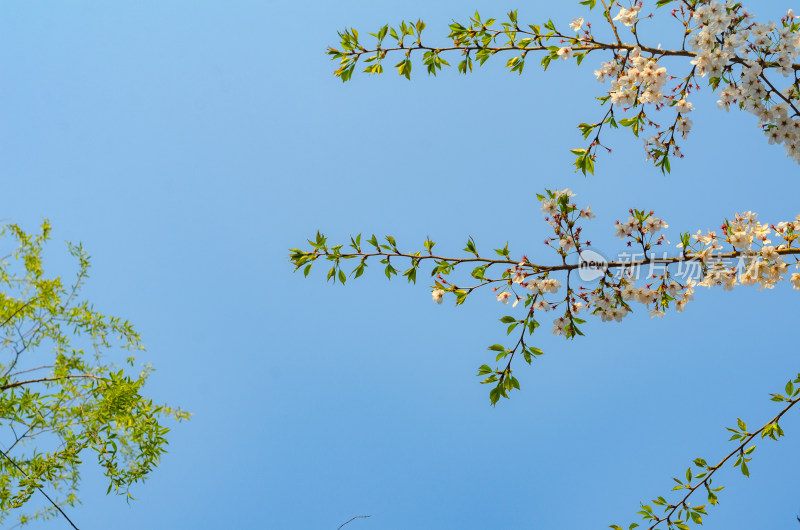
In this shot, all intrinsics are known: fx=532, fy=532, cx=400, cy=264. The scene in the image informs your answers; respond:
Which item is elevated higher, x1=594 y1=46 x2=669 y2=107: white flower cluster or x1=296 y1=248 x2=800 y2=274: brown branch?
x1=594 y1=46 x2=669 y2=107: white flower cluster

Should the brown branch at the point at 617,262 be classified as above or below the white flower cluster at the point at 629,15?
below

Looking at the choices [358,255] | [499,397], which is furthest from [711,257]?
[358,255]

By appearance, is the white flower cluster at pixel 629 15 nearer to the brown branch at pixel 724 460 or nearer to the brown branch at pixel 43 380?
the brown branch at pixel 724 460

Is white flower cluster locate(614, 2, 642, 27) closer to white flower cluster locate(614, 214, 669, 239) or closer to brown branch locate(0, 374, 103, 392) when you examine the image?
white flower cluster locate(614, 214, 669, 239)

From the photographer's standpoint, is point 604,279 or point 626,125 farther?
→ point 626,125

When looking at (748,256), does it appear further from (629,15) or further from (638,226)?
(629,15)

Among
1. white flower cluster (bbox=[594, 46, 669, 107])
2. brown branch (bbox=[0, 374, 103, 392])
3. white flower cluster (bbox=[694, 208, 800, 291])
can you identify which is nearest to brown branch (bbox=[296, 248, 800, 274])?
white flower cluster (bbox=[694, 208, 800, 291])

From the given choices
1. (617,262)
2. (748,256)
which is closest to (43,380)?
(617,262)

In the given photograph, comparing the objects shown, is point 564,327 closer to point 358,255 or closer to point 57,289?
point 358,255

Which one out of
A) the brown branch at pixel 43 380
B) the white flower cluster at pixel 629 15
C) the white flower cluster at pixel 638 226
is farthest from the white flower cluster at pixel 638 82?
the brown branch at pixel 43 380

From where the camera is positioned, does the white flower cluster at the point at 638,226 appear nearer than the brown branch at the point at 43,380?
Yes

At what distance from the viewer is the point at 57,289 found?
15.9 ft

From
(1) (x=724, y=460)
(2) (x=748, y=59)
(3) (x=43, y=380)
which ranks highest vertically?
(3) (x=43, y=380)

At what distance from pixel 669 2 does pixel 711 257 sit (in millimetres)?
1243
